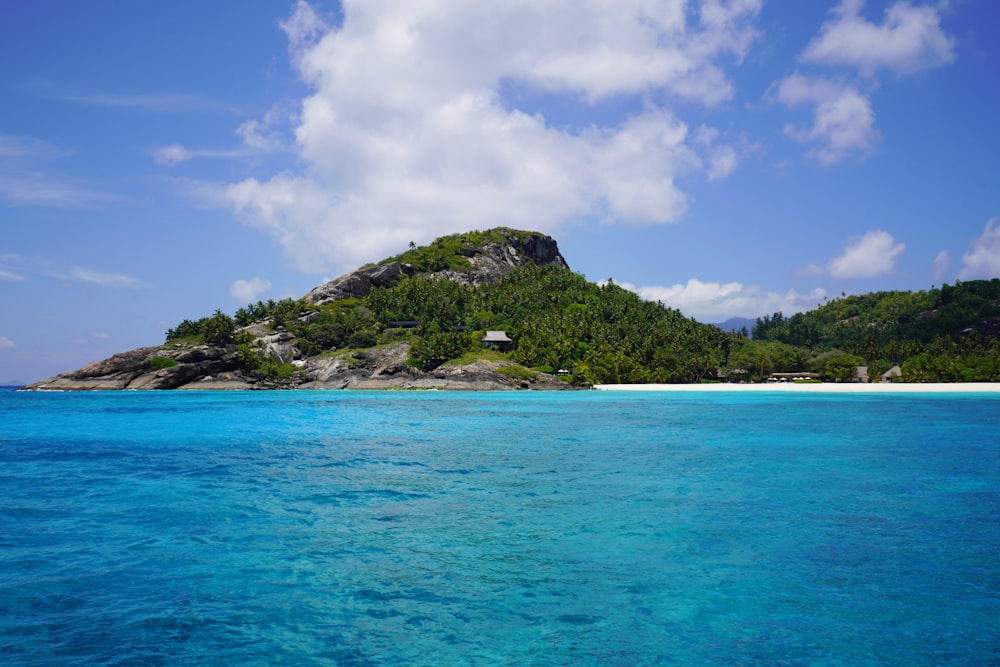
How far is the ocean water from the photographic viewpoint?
911cm

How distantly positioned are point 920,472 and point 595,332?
410 feet

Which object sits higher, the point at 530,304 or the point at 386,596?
the point at 530,304

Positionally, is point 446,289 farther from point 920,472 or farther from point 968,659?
point 968,659

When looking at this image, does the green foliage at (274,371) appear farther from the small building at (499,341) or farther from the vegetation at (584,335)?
the small building at (499,341)

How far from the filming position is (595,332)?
149 m

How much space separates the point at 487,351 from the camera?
5669 inches

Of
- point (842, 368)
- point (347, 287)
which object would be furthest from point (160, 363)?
point (842, 368)

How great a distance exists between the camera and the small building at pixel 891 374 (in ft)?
427

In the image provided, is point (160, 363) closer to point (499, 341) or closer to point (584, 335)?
point (499, 341)

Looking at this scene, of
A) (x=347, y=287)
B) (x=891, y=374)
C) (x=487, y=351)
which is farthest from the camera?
(x=347, y=287)

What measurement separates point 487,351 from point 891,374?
84922 mm

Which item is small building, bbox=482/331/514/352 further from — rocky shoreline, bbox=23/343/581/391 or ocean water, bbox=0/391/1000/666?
ocean water, bbox=0/391/1000/666

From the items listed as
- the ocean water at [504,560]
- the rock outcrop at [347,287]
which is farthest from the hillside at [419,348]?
the ocean water at [504,560]

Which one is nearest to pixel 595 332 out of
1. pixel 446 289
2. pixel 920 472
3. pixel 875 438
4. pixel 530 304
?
pixel 530 304
